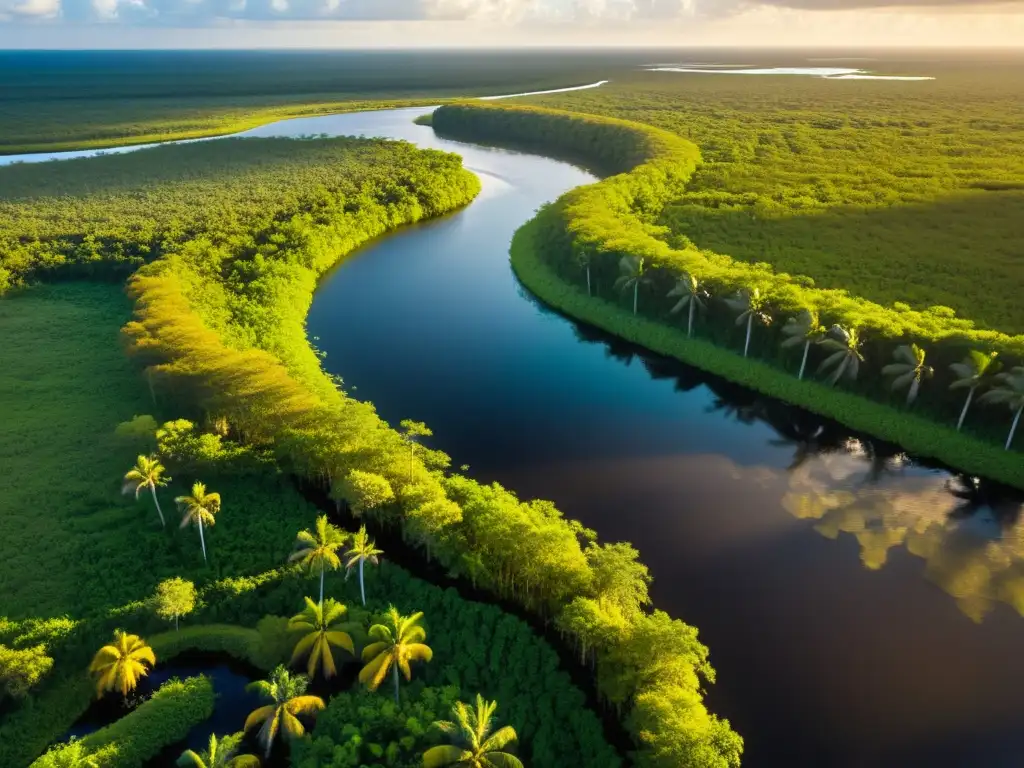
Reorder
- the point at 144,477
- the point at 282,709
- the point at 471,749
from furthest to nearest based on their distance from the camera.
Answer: the point at 144,477 → the point at 282,709 → the point at 471,749

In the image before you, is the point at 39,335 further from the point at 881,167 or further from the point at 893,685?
the point at 881,167

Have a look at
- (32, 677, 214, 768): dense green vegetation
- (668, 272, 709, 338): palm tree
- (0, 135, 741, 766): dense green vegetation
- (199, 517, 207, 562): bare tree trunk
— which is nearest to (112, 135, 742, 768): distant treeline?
(0, 135, 741, 766): dense green vegetation

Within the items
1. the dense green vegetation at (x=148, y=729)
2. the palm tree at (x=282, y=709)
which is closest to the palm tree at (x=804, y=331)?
the palm tree at (x=282, y=709)

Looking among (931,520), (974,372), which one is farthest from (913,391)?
(931,520)

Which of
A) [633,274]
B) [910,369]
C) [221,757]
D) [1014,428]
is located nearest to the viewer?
[221,757]

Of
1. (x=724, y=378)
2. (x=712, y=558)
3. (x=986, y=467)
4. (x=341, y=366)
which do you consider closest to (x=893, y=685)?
(x=712, y=558)

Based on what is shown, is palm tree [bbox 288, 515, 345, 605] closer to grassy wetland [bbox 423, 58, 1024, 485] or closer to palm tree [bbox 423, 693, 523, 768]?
palm tree [bbox 423, 693, 523, 768]

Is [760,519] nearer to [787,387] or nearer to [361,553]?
[787,387]

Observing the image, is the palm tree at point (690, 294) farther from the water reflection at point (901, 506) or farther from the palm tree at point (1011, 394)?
the palm tree at point (1011, 394)
